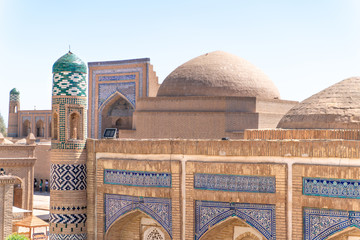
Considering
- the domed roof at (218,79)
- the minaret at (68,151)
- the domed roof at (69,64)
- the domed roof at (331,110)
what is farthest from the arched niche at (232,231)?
the domed roof at (218,79)

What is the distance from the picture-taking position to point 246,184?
24.2 ft

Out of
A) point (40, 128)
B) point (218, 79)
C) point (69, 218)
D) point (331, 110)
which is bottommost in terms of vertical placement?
point (69, 218)

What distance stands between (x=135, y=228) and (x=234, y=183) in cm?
238

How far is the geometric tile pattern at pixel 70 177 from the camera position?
9.22 meters

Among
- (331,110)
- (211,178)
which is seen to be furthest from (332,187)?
(331,110)

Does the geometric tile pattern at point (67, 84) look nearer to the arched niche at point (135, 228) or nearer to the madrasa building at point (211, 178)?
the madrasa building at point (211, 178)

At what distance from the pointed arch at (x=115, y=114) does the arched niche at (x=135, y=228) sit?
1163cm

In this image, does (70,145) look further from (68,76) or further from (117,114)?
(117,114)

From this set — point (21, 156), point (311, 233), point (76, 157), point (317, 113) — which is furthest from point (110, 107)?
point (311, 233)

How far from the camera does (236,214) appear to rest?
7.45m

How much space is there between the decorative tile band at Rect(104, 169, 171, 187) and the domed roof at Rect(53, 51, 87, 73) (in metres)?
2.07

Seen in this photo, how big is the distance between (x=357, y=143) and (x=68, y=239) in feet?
17.3

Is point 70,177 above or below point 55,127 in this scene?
below

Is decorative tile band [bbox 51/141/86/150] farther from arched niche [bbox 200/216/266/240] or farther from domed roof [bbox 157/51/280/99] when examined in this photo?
domed roof [bbox 157/51/280/99]
